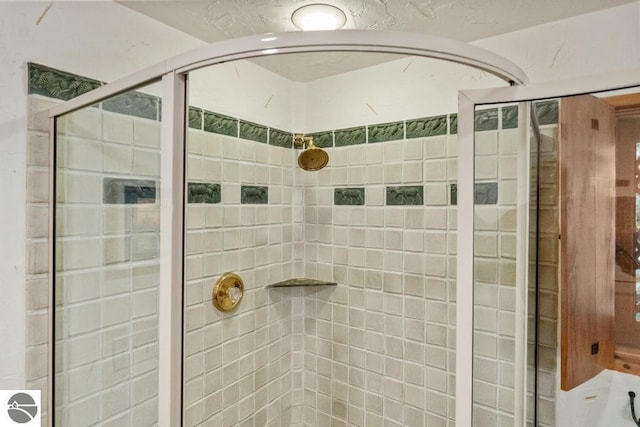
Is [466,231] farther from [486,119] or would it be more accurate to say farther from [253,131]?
[253,131]

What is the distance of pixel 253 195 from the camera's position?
4.91ft

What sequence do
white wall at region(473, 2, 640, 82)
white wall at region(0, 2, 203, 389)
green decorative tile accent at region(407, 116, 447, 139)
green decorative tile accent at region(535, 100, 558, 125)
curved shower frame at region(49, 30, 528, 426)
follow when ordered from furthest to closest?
1. green decorative tile accent at region(407, 116, 447, 139)
2. white wall at region(473, 2, 640, 82)
3. white wall at region(0, 2, 203, 389)
4. green decorative tile accent at region(535, 100, 558, 125)
5. curved shower frame at region(49, 30, 528, 426)

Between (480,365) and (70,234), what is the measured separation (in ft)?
3.44

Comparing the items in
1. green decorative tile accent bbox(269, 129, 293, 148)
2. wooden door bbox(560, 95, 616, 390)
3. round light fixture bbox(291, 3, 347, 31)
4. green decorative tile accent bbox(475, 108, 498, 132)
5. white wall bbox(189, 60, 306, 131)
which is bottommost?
wooden door bbox(560, 95, 616, 390)

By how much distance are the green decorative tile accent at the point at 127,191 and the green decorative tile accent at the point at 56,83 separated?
1.02ft

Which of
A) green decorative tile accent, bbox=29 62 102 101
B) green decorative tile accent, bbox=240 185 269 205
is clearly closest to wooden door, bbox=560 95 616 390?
green decorative tile accent, bbox=240 185 269 205

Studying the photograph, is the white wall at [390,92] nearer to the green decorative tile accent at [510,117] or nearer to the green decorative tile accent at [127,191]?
the green decorative tile accent at [510,117]

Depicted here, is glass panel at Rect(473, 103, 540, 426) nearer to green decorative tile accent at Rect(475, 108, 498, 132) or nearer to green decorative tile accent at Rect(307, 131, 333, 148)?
green decorative tile accent at Rect(475, 108, 498, 132)

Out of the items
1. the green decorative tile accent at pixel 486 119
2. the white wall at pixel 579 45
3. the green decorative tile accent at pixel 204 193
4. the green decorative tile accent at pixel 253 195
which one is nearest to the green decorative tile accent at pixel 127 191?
the green decorative tile accent at pixel 204 193

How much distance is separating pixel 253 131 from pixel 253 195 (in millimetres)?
251

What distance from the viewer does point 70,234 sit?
1.00m

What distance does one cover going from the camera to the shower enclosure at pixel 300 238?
771mm

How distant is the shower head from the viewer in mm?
1635

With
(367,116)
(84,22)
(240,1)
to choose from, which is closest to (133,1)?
(84,22)
